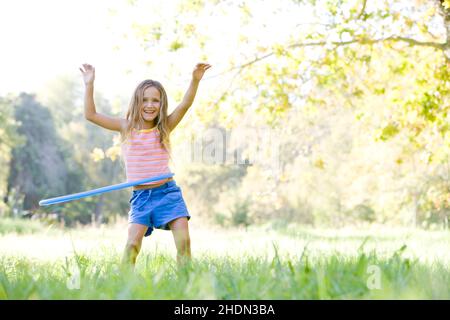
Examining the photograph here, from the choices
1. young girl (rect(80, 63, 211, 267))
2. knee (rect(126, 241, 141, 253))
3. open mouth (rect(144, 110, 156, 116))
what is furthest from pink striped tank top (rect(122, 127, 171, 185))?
knee (rect(126, 241, 141, 253))

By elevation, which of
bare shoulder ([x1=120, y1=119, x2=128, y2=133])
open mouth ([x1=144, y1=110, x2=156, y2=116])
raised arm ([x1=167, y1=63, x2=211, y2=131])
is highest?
raised arm ([x1=167, y1=63, x2=211, y2=131])

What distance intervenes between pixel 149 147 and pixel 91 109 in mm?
479

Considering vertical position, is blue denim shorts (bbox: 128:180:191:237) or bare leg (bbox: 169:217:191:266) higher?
blue denim shorts (bbox: 128:180:191:237)

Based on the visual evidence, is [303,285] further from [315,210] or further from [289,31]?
[315,210]

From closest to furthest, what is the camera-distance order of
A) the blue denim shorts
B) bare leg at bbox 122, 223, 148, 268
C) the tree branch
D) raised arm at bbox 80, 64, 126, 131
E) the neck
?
bare leg at bbox 122, 223, 148, 268 < the blue denim shorts < raised arm at bbox 80, 64, 126, 131 < the neck < the tree branch

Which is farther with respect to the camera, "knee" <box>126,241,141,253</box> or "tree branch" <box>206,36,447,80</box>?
"tree branch" <box>206,36,447,80</box>

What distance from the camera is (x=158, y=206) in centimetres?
392

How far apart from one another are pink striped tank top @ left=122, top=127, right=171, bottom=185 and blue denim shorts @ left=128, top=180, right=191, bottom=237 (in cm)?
8

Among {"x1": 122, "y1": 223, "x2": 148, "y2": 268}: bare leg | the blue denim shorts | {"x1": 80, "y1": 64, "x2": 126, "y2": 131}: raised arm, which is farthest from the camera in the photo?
{"x1": 80, "y1": 64, "x2": 126, "y2": 131}: raised arm

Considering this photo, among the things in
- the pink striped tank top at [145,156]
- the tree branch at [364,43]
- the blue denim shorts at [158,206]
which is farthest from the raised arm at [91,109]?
the tree branch at [364,43]

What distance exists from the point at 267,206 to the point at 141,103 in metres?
23.3

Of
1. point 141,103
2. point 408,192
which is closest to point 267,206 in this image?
point 408,192

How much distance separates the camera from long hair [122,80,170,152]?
4066 mm

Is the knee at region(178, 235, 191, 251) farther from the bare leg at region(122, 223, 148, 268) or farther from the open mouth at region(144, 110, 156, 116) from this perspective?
the open mouth at region(144, 110, 156, 116)
